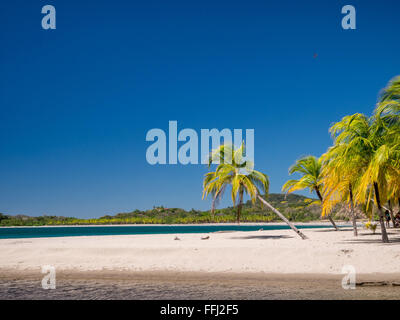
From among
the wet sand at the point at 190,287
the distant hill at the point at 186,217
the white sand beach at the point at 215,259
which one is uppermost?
the white sand beach at the point at 215,259

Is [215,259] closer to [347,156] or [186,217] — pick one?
[347,156]

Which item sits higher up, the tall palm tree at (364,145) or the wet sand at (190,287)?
the tall palm tree at (364,145)

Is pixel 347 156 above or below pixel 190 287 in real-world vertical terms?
above

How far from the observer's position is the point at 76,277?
14.0 meters

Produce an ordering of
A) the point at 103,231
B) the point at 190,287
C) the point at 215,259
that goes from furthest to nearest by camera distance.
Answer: the point at 103,231, the point at 215,259, the point at 190,287

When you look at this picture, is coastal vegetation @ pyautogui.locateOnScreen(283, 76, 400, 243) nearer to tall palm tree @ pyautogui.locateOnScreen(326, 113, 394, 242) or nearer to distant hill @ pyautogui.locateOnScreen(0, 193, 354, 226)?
tall palm tree @ pyautogui.locateOnScreen(326, 113, 394, 242)

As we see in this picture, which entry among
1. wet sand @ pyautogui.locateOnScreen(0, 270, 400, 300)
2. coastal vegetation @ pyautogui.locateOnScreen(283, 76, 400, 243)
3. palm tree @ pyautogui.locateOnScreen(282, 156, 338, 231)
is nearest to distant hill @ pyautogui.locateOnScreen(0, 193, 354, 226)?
palm tree @ pyautogui.locateOnScreen(282, 156, 338, 231)

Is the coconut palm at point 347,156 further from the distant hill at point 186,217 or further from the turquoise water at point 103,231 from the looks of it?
the distant hill at point 186,217

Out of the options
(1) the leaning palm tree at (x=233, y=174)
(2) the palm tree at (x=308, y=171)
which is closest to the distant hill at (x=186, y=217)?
(2) the palm tree at (x=308, y=171)

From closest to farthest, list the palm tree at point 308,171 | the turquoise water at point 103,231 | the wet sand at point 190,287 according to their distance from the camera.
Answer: the wet sand at point 190,287 < the palm tree at point 308,171 < the turquoise water at point 103,231

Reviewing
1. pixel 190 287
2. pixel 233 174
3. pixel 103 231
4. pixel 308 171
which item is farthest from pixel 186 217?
pixel 190 287

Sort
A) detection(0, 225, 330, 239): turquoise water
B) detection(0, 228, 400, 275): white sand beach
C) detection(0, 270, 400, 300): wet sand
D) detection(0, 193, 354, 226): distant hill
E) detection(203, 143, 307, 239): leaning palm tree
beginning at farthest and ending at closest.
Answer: detection(0, 193, 354, 226): distant hill < detection(0, 225, 330, 239): turquoise water < detection(203, 143, 307, 239): leaning palm tree < detection(0, 228, 400, 275): white sand beach < detection(0, 270, 400, 300): wet sand

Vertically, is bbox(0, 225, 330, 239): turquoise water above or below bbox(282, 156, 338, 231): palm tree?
below
